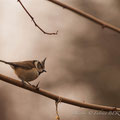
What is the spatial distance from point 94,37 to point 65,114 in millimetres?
1875

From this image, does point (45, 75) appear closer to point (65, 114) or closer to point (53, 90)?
point (53, 90)

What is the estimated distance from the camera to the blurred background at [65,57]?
8320mm

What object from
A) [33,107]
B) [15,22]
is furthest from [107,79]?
[15,22]

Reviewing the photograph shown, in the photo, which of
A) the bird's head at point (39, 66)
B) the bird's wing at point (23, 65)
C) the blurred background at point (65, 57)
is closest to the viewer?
the bird's wing at point (23, 65)

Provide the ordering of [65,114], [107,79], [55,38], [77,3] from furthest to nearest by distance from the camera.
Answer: [55,38]
[77,3]
[107,79]
[65,114]

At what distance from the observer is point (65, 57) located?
30.2ft

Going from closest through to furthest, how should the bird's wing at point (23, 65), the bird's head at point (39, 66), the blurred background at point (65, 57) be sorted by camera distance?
1. the bird's wing at point (23, 65)
2. the bird's head at point (39, 66)
3. the blurred background at point (65, 57)

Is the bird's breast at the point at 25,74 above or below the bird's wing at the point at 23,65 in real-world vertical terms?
below

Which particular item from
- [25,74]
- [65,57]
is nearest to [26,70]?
[25,74]

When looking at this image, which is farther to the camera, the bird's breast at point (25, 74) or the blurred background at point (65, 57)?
the blurred background at point (65, 57)

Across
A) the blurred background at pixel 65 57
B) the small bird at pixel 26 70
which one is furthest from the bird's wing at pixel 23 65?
the blurred background at pixel 65 57

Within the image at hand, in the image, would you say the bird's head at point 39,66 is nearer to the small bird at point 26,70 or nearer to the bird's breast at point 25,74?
the small bird at point 26,70

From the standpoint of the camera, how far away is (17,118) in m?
8.78

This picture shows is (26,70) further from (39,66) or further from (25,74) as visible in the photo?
(39,66)
